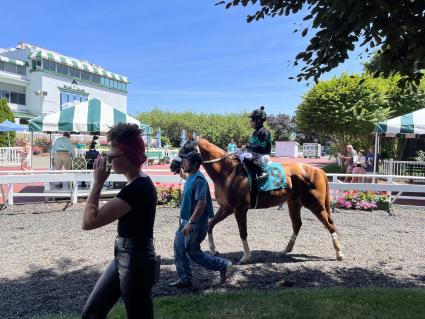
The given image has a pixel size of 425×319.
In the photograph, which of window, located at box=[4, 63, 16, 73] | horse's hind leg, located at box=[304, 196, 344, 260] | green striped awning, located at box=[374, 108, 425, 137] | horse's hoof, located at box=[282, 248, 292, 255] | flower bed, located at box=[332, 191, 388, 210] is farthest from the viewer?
window, located at box=[4, 63, 16, 73]

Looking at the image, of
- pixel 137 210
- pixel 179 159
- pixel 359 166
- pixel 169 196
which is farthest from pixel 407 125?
pixel 137 210

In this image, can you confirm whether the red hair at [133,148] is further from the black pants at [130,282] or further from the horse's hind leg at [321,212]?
the horse's hind leg at [321,212]

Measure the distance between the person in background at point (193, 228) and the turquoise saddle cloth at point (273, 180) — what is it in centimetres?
165

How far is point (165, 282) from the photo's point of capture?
530 centimetres

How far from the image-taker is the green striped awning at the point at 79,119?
41.2 ft

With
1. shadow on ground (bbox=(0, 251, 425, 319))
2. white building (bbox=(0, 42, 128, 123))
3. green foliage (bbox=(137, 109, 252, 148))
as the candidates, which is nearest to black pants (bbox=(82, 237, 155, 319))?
shadow on ground (bbox=(0, 251, 425, 319))

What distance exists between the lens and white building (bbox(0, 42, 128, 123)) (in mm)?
48344

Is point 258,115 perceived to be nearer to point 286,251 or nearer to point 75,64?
point 286,251

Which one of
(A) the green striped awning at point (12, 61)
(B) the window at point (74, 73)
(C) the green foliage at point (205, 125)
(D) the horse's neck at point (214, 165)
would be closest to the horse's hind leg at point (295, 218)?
(D) the horse's neck at point (214, 165)

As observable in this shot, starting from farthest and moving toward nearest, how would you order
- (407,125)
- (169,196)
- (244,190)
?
(407,125) < (169,196) < (244,190)

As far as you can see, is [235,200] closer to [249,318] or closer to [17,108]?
[249,318]

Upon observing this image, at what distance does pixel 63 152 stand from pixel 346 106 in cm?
1586

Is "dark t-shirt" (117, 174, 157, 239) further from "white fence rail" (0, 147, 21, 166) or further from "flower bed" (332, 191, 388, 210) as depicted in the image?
"white fence rail" (0, 147, 21, 166)

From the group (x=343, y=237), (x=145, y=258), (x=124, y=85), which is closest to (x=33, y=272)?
(x=145, y=258)
